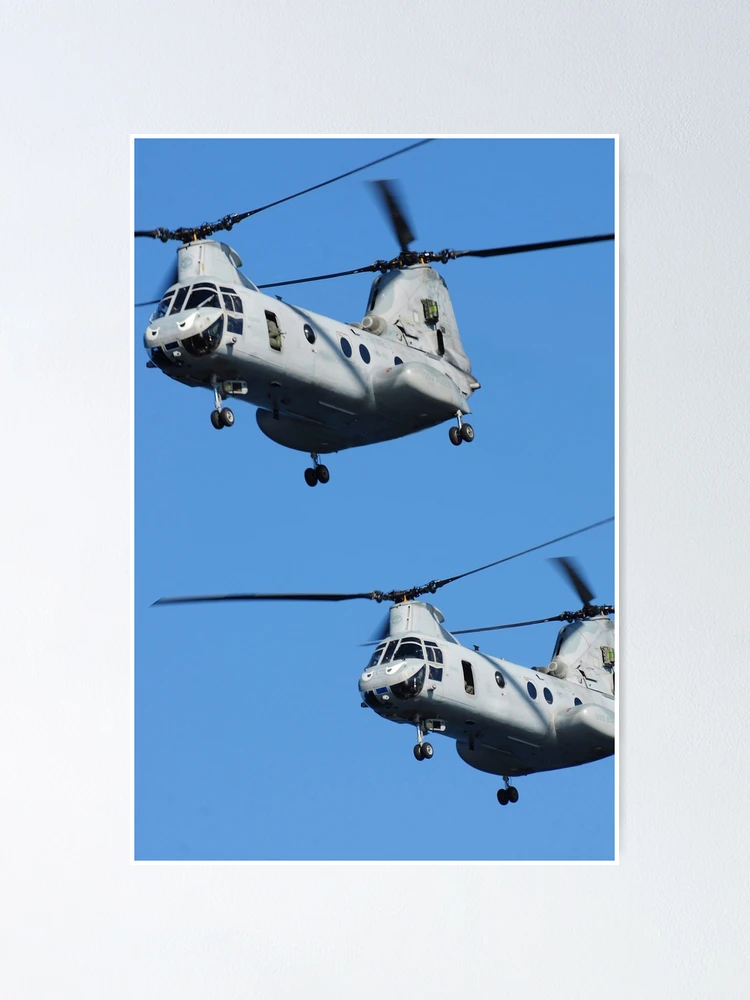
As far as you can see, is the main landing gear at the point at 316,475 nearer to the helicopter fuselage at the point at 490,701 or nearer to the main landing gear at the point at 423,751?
the helicopter fuselage at the point at 490,701

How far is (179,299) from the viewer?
198 inches

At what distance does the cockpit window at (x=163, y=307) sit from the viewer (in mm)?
5008

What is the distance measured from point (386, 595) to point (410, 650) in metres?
0.23

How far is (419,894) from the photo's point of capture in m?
4.83

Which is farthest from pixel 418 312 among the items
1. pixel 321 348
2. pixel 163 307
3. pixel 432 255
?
pixel 163 307

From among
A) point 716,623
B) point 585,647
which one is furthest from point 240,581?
point 716,623

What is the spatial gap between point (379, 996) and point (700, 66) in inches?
125

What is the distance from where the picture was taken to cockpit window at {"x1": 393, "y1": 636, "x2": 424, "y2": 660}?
5176mm

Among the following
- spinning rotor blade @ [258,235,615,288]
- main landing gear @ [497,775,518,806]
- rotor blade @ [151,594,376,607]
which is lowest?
main landing gear @ [497,775,518,806]

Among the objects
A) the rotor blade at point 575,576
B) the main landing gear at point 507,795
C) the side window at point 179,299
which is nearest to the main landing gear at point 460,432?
the rotor blade at point 575,576

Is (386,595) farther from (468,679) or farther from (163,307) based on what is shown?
(163,307)

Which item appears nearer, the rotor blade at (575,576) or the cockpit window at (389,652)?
the rotor blade at (575,576)

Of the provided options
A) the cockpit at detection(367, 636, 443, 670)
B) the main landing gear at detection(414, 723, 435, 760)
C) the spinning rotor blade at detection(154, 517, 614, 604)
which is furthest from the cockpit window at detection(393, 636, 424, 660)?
the main landing gear at detection(414, 723, 435, 760)

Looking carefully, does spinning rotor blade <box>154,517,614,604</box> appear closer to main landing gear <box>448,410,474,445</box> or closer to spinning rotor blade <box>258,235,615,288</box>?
main landing gear <box>448,410,474,445</box>
